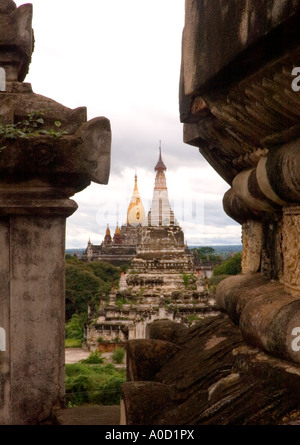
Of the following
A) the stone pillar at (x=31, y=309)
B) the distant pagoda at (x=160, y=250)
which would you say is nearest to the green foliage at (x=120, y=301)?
the distant pagoda at (x=160, y=250)

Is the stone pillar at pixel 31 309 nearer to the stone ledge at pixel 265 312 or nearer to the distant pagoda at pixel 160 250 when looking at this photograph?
the stone ledge at pixel 265 312

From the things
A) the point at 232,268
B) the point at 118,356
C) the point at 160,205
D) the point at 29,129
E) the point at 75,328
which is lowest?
the point at 75,328

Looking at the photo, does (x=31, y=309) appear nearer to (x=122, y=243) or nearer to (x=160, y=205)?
(x=160, y=205)

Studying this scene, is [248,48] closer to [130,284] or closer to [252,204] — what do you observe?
[252,204]

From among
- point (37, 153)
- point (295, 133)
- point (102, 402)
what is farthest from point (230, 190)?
point (102, 402)

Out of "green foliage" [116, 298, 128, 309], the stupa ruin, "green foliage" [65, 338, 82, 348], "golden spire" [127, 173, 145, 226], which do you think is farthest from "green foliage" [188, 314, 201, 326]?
"golden spire" [127, 173, 145, 226]

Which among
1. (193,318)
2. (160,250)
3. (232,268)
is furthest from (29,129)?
(232,268)

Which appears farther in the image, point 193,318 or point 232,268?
point 232,268

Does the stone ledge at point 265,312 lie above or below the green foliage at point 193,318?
above

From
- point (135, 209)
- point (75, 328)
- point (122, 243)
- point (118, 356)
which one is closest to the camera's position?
point (118, 356)

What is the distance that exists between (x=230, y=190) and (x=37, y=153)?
1276 mm

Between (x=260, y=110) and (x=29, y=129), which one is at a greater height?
(x=29, y=129)

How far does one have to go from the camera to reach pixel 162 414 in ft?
8.25

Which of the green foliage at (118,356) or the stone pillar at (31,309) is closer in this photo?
the stone pillar at (31,309)
